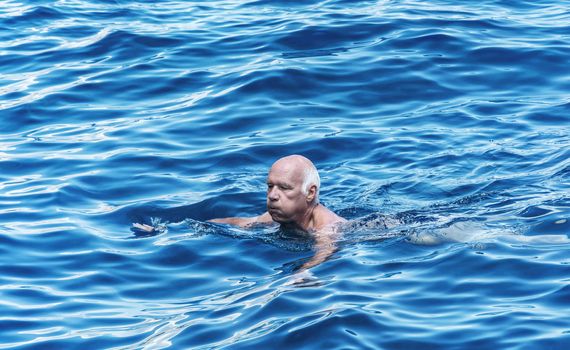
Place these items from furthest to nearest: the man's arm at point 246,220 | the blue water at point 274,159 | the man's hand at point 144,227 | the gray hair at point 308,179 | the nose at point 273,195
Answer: the man's arm at point 246,220
the man's hand at point 144,227
the gray hair at point 308,179
the nose at point 273,195
the blue water at point 274,159

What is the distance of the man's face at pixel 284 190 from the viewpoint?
11.0 m

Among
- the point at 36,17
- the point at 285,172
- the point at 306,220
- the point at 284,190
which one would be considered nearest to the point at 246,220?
the point at 306,220

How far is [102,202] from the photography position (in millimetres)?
12273

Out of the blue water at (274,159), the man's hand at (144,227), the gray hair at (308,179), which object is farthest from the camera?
the man's hand at (144,227)

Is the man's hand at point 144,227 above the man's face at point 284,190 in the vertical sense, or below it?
below

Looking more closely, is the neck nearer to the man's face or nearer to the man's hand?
the man's face

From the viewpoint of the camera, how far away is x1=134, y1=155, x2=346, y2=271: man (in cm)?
1102

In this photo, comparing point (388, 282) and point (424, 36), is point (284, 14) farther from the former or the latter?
point (388, 282)

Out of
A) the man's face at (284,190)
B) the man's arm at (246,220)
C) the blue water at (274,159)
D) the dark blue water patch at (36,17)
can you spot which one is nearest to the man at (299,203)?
the man's face at (284,190)

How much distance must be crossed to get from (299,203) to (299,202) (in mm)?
13

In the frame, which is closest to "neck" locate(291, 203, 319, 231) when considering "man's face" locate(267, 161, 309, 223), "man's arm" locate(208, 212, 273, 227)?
"man's face" locate(267, 161, 309, 223)

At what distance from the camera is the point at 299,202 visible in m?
11.2

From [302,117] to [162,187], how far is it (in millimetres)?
2620

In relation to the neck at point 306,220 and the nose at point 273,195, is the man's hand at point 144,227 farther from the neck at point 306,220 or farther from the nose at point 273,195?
the neck at point 306,220
